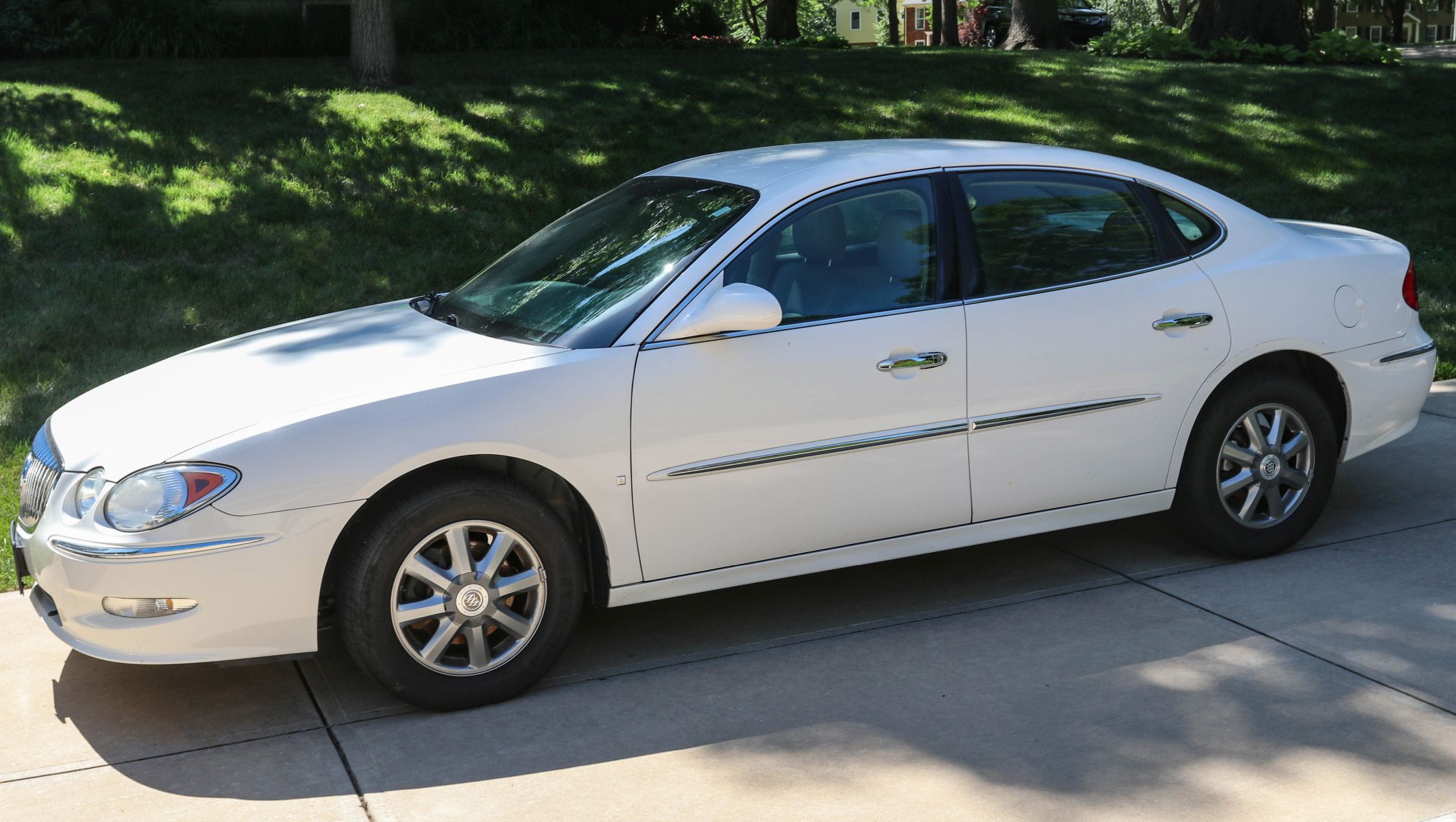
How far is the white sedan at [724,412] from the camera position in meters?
3.91

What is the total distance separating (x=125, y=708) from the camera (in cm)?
425

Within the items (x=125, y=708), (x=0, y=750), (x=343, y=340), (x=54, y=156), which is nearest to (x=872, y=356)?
(x=343, y=340)

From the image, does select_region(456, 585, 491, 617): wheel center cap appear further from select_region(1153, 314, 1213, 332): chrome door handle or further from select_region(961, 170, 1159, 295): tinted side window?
select_region(1153, 314, 1213, 332): chrome door handle

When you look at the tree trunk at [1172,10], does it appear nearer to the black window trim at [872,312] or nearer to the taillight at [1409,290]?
the taillight at [1409,290]

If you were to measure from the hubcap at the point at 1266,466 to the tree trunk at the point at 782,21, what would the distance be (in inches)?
926

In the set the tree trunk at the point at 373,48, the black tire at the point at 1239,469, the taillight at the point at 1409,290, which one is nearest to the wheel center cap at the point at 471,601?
the black tire at the point at 1239,469

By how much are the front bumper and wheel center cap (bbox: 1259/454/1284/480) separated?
3.40 meters

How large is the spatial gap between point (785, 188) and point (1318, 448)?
7.88ft

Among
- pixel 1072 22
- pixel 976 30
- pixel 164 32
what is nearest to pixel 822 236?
pixel 164 32

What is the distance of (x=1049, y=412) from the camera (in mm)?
4781

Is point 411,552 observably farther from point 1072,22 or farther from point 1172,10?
point 1172,10

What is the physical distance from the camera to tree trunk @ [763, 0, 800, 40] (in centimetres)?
2755

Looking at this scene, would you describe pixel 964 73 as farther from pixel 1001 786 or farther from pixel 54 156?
pixel 1001 786

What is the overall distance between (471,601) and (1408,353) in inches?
151
